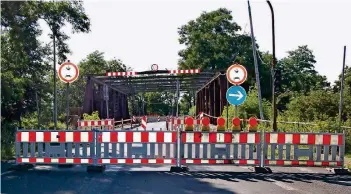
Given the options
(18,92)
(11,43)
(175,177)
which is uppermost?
(11,43)

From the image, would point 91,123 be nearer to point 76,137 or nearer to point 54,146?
point 54,146

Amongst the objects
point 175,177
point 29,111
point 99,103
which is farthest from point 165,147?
point 99,103

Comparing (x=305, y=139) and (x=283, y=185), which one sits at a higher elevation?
(x=305, y=139)

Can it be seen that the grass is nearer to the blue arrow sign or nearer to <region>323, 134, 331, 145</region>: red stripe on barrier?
<region>323, 134, 331, 145</region>: red stripe on barrier

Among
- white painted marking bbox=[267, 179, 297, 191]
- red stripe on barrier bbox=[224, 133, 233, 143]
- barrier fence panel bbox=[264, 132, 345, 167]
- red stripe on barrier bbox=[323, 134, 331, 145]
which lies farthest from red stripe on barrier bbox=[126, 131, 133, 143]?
red stripe on barrier bbox=[323, 134, 331, 145]

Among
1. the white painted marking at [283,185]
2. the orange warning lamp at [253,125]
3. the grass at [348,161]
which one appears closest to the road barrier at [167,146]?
the orange warning lamp at [253,125]

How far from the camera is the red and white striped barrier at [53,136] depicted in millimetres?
9969

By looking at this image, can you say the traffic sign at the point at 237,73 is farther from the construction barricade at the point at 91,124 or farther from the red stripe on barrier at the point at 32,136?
the construction barricade at the point at 91,124

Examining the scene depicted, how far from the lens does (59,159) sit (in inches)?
394

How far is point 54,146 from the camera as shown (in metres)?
10.0

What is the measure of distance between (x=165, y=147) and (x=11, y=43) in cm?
799

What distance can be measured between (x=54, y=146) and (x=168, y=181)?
3.14 metres

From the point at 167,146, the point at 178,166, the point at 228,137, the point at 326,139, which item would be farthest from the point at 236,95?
the point at 178,166

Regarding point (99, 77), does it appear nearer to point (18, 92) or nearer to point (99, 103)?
point (99, 103)
